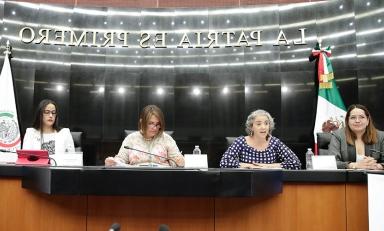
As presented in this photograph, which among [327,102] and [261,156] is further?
[327,102]

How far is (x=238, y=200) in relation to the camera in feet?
6.12

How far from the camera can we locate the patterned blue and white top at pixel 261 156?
8.92 ft

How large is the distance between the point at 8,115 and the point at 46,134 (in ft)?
4.37

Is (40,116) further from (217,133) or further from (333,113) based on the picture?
(333,113)

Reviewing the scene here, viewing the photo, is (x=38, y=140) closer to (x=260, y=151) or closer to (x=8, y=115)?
(x=8, y=115)

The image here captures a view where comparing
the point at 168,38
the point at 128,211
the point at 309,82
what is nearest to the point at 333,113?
the point at 309,82

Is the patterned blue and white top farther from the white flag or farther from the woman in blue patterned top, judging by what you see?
the white flag

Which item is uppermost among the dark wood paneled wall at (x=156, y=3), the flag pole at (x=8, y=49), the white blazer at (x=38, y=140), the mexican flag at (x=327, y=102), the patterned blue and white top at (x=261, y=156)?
the dark wood paneled wall at (x=156, y=3)

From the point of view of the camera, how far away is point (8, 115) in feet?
14.2

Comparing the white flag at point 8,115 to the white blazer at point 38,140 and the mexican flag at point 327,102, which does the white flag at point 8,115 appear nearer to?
the white blazer at point 38,140

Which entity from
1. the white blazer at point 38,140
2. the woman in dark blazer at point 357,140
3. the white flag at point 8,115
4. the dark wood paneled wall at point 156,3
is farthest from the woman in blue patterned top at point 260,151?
the white flag at point 8,115

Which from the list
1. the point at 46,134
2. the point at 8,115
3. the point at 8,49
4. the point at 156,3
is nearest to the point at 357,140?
the point at 46,134

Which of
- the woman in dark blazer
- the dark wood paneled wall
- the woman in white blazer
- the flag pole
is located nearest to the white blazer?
the woman in white blazer

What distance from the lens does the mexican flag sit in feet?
13.8
